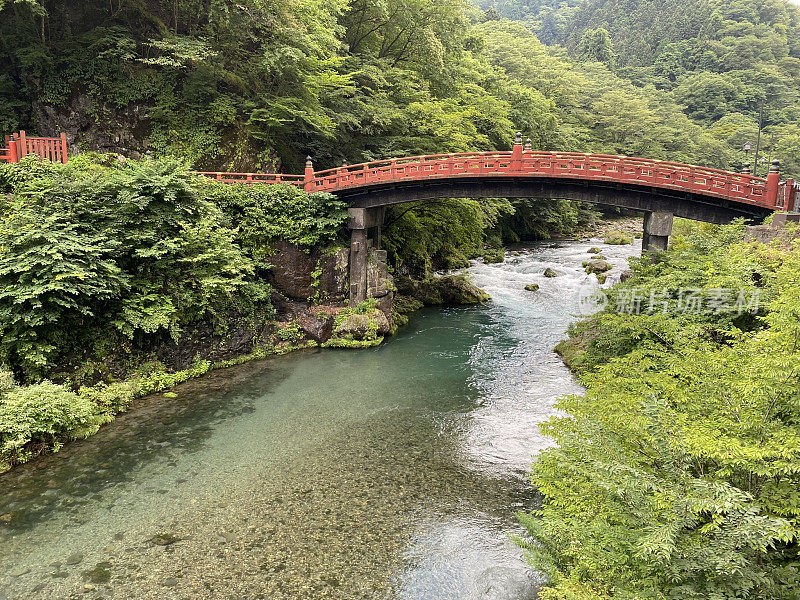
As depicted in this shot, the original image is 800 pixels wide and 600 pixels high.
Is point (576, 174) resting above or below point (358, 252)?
above

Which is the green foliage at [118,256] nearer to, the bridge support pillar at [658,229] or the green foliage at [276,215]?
the green foliage at [276,215]

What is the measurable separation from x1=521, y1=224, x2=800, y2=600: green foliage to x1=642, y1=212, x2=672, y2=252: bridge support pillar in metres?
10.8

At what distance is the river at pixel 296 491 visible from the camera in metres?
8.24

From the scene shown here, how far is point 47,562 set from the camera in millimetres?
8484

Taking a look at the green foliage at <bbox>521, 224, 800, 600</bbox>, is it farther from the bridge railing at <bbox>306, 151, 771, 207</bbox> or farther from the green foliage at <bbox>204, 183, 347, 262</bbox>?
the green foliage at <bbox>204, 183, 347, 262</bbox>

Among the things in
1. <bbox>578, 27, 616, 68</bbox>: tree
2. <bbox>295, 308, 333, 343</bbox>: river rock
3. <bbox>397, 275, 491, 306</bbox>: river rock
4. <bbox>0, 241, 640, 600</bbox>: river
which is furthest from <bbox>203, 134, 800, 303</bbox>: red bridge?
<bbox>578, 27, 616, 68</bbox>: tree

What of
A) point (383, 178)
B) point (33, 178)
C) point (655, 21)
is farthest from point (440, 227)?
point (655, 21)

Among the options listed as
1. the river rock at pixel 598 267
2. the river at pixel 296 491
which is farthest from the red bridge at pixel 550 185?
the river rock at pixel 598 267

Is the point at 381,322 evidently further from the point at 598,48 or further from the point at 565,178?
the point at 598,48

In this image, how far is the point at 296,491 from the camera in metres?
10.7

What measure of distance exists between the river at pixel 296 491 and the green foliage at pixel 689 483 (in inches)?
92.8

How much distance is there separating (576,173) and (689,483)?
1668cm

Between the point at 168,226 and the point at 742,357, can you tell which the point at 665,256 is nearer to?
the point at 742,357

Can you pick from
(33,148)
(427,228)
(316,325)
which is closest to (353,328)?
(316,325)
